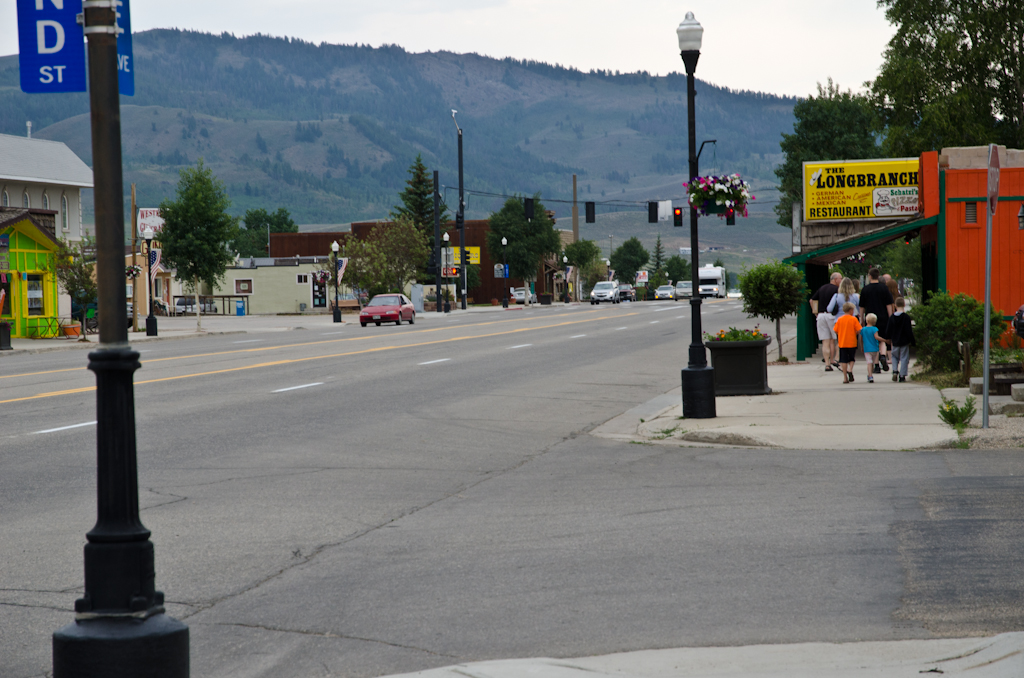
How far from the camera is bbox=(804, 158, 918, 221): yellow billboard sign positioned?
1011 inches

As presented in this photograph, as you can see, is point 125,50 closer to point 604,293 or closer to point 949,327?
point 949,327

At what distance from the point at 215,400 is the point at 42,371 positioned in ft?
26.5

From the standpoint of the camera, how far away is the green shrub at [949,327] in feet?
56.2

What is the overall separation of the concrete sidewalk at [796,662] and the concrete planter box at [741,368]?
1173 cm

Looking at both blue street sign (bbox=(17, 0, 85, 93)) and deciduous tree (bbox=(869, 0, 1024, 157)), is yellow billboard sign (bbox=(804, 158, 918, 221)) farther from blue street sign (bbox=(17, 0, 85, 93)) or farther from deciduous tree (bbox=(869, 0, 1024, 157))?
blue street sign (bbox=(17, 0, 85, 93))

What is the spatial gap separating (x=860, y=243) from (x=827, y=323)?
3.38 metres

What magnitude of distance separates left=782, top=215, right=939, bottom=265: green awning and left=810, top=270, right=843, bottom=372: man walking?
1.30 m

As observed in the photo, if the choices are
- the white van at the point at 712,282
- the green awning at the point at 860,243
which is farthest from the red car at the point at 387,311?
the white van at the point at 712,282

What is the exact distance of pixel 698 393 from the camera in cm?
1371

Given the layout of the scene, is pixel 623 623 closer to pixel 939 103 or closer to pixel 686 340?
pixel 686 340

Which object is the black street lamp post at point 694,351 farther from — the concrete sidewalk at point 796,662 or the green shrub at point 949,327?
the concrete sidewalk at point 796,662

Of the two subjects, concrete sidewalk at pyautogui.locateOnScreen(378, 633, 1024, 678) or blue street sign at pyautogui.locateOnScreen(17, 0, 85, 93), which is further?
blue street sign at pyautogui.locateOnScreen(17, 0, 85, 93)

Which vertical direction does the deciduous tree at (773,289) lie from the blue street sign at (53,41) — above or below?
below

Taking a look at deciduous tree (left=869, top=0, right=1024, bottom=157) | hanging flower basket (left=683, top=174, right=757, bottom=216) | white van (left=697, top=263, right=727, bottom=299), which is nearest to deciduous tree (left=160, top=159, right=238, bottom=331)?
deciduous tree (left=869, top=0, right=1024, bottom=157)
